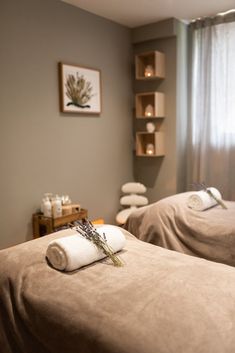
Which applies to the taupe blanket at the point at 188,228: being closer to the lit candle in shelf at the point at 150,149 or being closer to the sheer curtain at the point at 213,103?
the sheer curtain at the point at 213,103

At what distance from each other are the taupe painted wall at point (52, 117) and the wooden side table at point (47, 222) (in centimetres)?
7

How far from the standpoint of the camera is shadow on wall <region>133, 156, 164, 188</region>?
386cm

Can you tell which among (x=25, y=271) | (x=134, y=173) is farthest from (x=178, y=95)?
(x=25, y=271)

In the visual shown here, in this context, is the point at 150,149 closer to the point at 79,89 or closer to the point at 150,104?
the point at 150,104

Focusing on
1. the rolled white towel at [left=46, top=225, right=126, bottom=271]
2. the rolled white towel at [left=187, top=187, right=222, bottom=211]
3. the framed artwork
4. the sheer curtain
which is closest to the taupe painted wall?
the framed artwork

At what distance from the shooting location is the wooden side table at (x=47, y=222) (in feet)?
9.07

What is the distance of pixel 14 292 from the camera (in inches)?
56.4

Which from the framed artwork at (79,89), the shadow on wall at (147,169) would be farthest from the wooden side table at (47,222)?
the shadow on wall at (147,169)

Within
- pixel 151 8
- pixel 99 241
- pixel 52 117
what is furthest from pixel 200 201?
pixel 151 8

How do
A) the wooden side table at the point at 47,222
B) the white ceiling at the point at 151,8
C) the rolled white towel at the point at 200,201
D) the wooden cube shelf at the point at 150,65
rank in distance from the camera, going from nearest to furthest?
the rolled white towel at the point at 200,201 → the wooden side table at the point at 47,222 → the white ceiling at the point at 151,8 → the wooden cube shelf at the point at 150,65

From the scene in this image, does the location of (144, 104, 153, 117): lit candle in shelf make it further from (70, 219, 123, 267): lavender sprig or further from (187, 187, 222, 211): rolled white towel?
(70, 219, 123, 267): lavender sprig

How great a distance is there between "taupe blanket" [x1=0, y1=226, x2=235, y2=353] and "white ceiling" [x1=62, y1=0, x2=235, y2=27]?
2395 mm

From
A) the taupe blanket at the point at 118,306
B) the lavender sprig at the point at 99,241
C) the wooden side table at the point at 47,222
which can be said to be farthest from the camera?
the wooden side table at the point at 47,222

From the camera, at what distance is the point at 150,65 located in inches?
145
